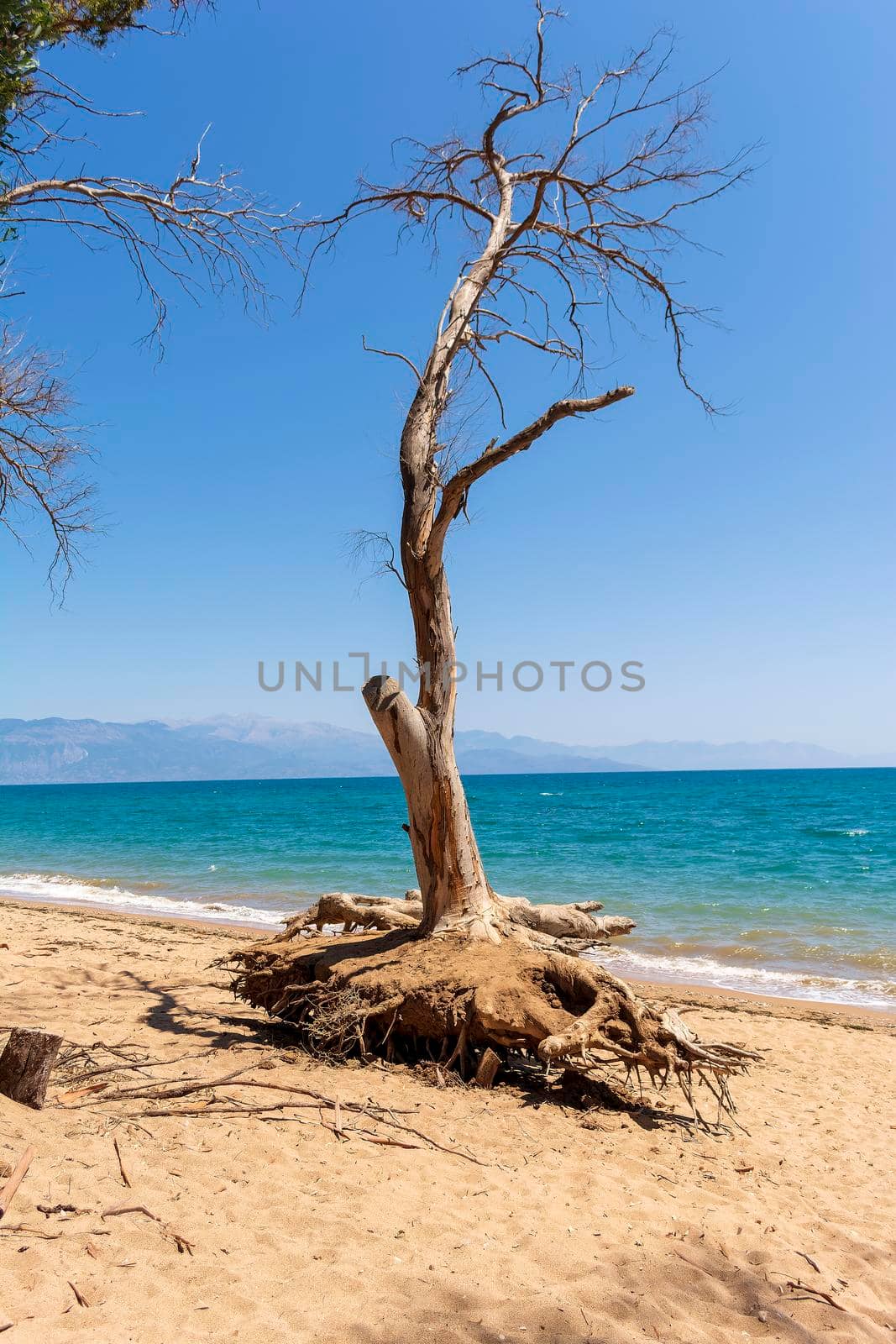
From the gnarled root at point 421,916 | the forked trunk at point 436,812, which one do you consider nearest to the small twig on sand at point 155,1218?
the forked trunk at point 436,812

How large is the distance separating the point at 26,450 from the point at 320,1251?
18.8 feet

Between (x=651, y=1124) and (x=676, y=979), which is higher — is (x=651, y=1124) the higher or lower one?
the higher one

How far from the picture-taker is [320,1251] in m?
3.28

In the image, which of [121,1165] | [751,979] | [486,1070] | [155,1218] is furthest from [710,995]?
[155,1218]

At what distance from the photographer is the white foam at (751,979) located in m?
10.4

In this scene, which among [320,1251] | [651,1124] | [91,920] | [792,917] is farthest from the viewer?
[792,917]

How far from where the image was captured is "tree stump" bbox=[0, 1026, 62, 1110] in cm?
428

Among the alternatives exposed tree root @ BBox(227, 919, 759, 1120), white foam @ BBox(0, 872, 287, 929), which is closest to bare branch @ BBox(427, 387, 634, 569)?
exposed tree root @ BBox(227, 919, 759, 1120)

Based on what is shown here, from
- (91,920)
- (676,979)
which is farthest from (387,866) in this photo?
(676,979)

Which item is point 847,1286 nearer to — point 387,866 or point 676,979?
point 676,979

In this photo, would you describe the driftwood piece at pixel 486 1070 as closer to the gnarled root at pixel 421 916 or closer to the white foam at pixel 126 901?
the gnarled root at pixel 421 916

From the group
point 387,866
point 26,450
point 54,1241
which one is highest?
point 26,450

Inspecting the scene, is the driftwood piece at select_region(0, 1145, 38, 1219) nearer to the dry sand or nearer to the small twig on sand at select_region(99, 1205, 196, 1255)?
the dry sand

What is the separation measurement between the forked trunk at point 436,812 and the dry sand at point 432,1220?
1.18 metres
